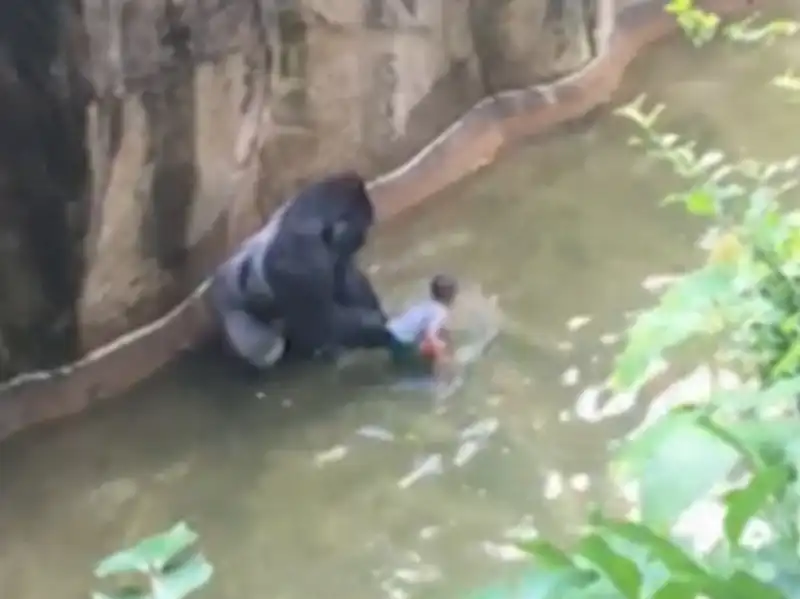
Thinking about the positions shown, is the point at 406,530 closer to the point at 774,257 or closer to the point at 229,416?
the point at 229,416

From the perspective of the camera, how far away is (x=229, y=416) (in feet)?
7.66

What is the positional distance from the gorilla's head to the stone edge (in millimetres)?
427

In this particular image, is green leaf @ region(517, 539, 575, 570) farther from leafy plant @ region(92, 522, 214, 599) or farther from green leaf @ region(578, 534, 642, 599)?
leafy plant @ region(92, 522, 214, 599)

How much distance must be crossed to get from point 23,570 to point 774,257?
144cm

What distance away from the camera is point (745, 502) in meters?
0.60

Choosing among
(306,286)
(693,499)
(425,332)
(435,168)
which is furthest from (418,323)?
(693,499)

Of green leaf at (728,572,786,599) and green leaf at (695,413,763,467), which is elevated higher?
green leaf at (695,413,763,467)

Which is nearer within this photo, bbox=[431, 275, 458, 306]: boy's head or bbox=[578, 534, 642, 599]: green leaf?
bbox=[578, 534, 642, 599]: green leaf

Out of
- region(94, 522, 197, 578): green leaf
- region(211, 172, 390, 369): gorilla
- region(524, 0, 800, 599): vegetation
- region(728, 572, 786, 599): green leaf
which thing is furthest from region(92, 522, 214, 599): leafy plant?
region(211, 172, 390, 369): gorilla

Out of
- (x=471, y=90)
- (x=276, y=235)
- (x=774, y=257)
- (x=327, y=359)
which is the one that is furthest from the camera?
(x=471, y=90)

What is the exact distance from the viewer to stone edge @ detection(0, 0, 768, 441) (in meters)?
2.32

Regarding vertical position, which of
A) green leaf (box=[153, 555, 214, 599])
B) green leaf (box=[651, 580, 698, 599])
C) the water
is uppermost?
green leaf (box=[651, 580, 698, 599])

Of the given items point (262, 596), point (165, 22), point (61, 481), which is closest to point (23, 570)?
point (61, 481)

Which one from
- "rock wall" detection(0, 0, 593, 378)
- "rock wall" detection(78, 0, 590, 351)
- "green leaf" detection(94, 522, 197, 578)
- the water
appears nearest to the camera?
"green leaf" detection(94, 522, 197, 578)
